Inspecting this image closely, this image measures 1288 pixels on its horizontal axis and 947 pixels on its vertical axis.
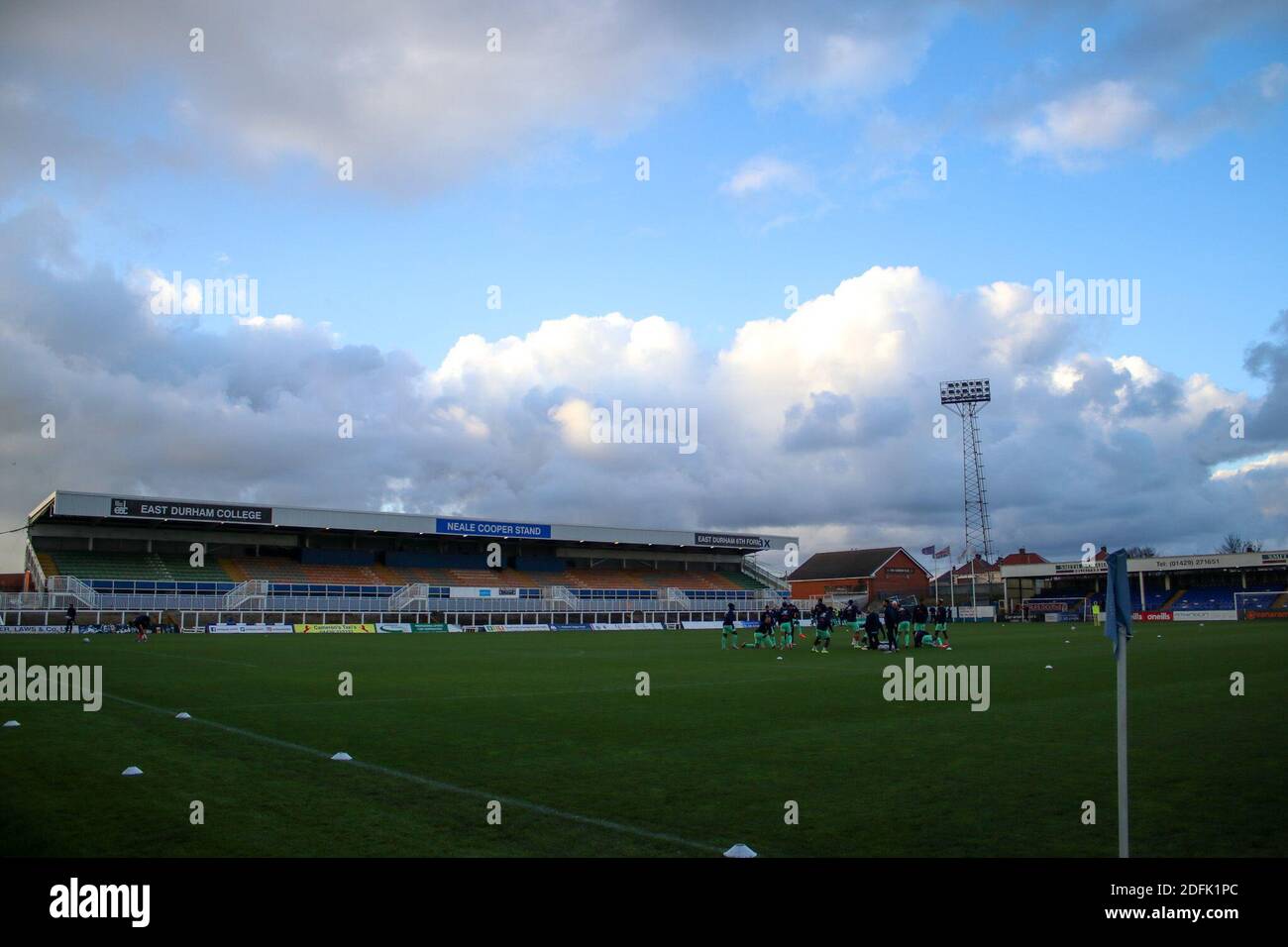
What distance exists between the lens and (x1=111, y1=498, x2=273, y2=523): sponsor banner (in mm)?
62188

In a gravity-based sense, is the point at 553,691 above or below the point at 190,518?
below

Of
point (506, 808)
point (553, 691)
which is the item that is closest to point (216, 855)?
point (506, 808)

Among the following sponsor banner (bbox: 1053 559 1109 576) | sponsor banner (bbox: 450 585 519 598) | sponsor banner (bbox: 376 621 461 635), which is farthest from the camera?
sponsor banner (bbox: 1053 559 1109 576)

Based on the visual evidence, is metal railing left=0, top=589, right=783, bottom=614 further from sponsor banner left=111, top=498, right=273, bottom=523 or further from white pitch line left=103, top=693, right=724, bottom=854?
white pitch line left=103, top=693, right=724, bottom=854

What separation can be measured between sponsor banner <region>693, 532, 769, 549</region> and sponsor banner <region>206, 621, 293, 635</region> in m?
43.9

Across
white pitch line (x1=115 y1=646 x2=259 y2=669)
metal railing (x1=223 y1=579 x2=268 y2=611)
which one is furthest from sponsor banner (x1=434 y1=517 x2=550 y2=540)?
white pitch line (x1=115 y1=646 x2=259 y2=669)

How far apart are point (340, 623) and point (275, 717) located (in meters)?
48.1

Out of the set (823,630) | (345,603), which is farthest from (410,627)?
(823,630)

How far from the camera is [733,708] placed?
1634 cm

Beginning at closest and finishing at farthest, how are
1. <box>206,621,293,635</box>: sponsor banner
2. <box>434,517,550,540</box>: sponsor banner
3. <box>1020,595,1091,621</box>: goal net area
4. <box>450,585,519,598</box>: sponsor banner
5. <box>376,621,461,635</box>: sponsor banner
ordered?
<box>206,621,293,635</box>: sponsor banner
<box>376,621,461,635</box>: sponsor banner
<box>450,585,519,598</box>: sponsor banner
<box>1020,595,1091,621</box>: goal net area
<box>434,517,550,540</box>: sponsor banner

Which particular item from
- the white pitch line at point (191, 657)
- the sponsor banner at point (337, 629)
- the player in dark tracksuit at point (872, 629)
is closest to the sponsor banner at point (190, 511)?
the sponsor banner at point (337, 629)

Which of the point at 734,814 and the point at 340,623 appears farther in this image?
the point at 340,623

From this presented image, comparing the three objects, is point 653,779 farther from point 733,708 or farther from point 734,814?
point 733,708
